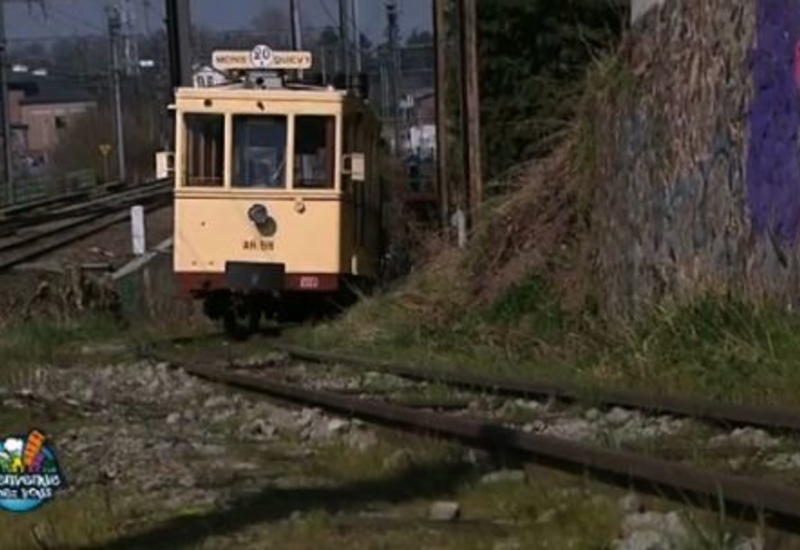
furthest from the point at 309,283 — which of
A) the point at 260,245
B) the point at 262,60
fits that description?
the point at 262,60

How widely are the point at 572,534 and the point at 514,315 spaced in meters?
12.0

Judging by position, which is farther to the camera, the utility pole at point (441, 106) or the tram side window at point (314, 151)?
the utility pole at point (441, 106)

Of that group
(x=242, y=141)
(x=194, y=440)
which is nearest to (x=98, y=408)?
(x=194, y=440)

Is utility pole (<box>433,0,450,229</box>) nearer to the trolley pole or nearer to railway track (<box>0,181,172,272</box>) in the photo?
railway track (<box>0,181,172,272</box>)

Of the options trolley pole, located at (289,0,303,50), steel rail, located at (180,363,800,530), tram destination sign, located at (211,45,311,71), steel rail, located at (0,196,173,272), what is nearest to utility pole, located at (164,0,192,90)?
steel rail, located at (0,196,173,272)

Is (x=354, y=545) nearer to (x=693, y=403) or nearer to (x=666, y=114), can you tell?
(x=693, y=403)

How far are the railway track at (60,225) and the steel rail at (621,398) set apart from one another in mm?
18658

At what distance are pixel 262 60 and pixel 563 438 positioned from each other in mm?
14717

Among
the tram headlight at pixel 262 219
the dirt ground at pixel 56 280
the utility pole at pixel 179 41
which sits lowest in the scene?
the dirt ground at pixel 56 280

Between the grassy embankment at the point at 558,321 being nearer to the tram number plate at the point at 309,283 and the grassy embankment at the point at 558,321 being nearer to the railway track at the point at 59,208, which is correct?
the tram number plate at the point at 309,283

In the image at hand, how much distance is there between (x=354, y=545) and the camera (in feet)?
22.9

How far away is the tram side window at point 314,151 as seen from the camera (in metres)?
22.5

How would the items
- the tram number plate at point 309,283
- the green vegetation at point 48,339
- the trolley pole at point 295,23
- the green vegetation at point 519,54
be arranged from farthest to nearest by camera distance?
the trolley pole at point 295,23
the green vegetation at point 519,54
the tram number plate at point 309,283
the green vegetation at point 48,339

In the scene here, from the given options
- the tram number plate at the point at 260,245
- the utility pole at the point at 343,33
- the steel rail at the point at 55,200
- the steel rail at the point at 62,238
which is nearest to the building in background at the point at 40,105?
the steel rail at the point at 55,200
